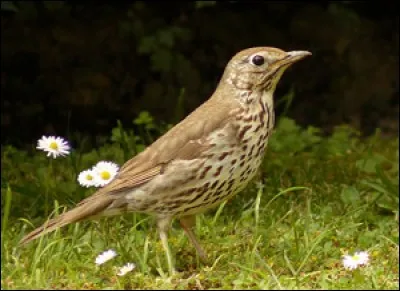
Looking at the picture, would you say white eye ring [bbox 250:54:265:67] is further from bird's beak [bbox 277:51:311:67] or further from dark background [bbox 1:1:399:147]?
dark background [bbox 1:1:399:147]

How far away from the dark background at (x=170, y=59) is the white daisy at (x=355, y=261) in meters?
3.02

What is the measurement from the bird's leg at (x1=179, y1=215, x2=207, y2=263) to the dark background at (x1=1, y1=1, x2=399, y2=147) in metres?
2.46

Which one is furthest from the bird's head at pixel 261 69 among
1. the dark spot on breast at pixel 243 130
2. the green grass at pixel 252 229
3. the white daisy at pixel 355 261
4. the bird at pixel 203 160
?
the white daisy at pixel 355 261

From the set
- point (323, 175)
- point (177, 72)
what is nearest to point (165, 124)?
point (177, 72)

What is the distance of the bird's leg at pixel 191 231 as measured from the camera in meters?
5.39

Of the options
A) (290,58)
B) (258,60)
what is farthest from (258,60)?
(290,58)

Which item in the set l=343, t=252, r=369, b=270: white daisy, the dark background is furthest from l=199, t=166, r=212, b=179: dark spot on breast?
the dark background

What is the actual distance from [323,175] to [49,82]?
88.7 inches

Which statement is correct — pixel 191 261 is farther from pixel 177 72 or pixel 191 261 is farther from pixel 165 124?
pixel 177 72

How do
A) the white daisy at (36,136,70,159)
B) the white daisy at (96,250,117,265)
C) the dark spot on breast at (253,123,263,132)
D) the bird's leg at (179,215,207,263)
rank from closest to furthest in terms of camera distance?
1. the white daisy at (96,250,117,265)
2. the dark spot on breast at (253,123,263,132)
3. the bird's leg at (179,215,207,263)
4. the white daisy at (36,136,70,159)

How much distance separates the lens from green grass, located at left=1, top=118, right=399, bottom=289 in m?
4.96

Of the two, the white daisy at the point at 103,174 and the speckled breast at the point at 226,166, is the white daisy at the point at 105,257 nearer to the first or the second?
the speckled breast at the point at 226,166

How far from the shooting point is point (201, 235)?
19.2ft

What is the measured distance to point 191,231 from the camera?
5512mm
